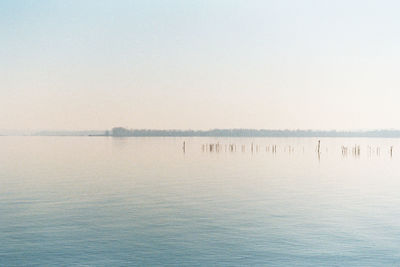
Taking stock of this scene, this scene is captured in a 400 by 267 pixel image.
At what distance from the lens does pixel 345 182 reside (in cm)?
4694

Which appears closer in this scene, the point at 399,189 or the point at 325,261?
the point at 325,261

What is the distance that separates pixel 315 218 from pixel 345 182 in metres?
21.2

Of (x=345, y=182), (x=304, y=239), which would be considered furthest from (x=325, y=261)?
(x=345, y=182)

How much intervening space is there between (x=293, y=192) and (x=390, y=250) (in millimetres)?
18336

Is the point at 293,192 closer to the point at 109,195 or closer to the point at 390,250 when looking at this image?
the point at 109,195

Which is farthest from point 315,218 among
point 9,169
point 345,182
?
point 9,169

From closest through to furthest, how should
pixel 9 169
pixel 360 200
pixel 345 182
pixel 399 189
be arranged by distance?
pixel 360 200, pixel 399 189, pixel 345 182, pixel 9 169

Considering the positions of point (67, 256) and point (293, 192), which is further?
point (293, 192)

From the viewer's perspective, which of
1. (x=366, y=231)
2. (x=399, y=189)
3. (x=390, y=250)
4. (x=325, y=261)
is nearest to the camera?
(x=325, y=261)

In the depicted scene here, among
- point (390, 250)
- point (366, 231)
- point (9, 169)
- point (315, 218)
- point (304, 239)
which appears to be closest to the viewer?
point (390, 250)

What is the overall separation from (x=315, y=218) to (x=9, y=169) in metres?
41.3

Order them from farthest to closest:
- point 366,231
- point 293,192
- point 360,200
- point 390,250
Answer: point 293,192 < point 360,200 < point 366,231 < point 390,250

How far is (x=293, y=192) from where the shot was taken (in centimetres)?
3847

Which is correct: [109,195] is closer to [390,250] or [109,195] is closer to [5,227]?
[5,227]
